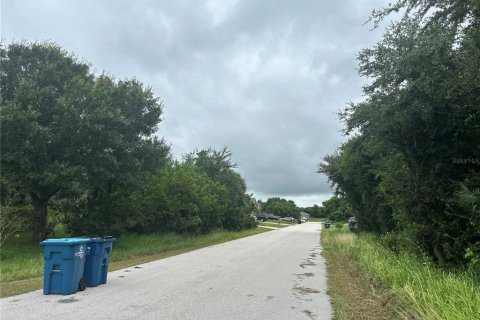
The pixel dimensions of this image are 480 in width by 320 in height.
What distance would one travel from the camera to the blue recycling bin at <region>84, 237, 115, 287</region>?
9.69 meters

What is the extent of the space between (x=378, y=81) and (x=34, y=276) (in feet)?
35.3

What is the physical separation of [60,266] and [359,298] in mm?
6329

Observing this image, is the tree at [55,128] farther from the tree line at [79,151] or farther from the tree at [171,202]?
the tree at [171,202]

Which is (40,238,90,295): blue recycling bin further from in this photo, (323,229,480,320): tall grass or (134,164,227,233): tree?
(134,164,227,233): tree

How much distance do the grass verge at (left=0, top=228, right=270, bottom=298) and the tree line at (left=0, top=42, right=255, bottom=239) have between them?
3.88ft

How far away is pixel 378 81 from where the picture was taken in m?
11.6

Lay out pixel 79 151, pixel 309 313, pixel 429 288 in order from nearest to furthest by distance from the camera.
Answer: pixel 429 288, pixel 309 313, pixel 79 151

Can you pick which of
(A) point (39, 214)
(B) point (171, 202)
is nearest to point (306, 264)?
(B) point (171, 202)

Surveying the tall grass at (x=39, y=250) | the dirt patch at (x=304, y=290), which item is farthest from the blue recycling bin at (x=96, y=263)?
the dirt patch at (x=304, y=290)

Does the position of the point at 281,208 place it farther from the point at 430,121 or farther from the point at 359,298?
the point at 359,298

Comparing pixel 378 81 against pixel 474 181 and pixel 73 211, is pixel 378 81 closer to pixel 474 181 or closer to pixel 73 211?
pixel 474 181

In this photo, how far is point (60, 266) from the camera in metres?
8.65

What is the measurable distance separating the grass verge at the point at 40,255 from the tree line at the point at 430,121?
9.12 meters

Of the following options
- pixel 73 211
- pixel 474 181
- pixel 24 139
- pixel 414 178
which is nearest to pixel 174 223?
pixel 73 211
